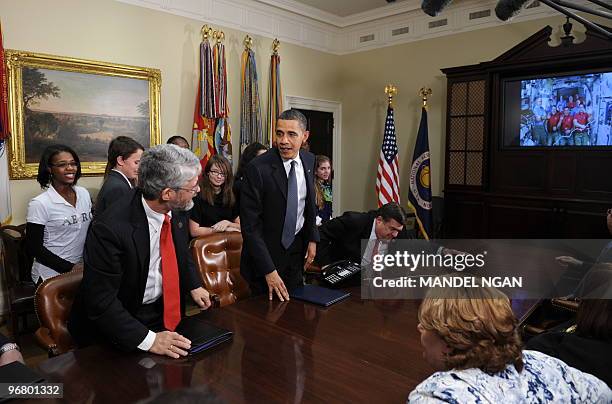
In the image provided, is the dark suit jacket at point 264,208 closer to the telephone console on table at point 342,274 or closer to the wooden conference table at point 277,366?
the telephone console on table at point 342,274

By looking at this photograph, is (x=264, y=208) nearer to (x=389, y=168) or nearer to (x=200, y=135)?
(x=200, y=135)

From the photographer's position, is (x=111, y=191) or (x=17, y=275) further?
(x=17, y=275)

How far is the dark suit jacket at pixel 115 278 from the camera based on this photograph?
1.48 meters

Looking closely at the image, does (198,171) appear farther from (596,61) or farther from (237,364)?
(596,61)

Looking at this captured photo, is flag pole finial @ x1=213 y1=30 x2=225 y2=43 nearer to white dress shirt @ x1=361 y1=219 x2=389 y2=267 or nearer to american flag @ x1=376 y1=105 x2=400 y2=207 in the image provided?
american flag @ x1=376 y1=105 x2=400 y2=207

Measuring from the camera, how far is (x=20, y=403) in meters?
1.17

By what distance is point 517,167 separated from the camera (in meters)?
4.95

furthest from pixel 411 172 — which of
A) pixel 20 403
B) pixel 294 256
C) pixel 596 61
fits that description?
pixel 20 403

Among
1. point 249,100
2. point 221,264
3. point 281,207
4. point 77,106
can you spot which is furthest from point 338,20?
point 221,264

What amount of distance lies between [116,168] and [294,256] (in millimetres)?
1356

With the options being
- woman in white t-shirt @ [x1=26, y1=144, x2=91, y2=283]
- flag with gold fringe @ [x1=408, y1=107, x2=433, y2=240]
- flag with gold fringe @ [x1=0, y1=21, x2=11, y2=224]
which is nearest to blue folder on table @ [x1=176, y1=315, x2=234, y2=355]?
woman in white t-shirt @ [x1=26, y1=144, x2=91, y2=283]

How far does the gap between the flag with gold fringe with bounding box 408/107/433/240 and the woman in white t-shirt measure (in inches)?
149

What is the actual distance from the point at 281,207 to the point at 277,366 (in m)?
1.05

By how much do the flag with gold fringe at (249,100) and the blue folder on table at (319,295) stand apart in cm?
346
